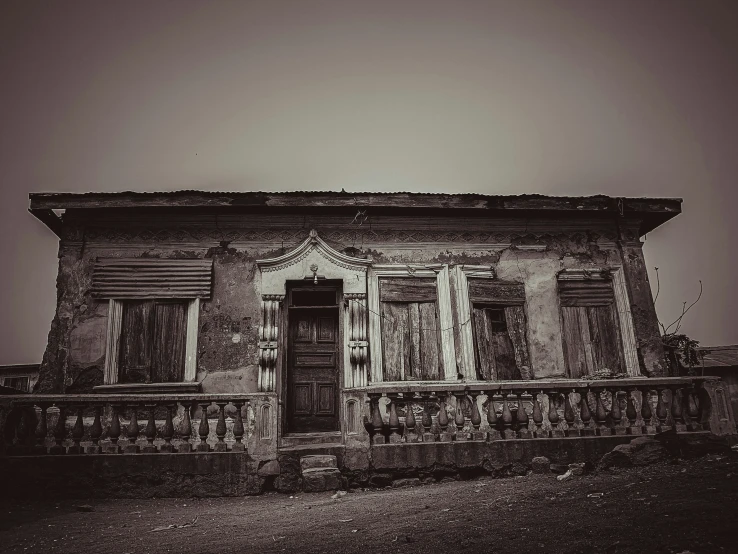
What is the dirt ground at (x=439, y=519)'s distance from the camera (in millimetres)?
3723

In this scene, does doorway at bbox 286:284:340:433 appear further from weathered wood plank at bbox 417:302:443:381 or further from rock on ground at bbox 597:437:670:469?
rock on ground at bbox 597:437:670:469

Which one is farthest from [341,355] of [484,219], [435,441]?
[484,219]

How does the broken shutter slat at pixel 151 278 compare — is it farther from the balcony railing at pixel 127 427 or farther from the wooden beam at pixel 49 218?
the balcony railing at pixel 127 427

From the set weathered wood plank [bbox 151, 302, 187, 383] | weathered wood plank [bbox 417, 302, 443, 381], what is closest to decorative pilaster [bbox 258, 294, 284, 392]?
weathered wood plank [bbox 151, 302, 187, 383]

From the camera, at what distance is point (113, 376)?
→ 28.8 ft

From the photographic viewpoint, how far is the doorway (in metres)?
9.27

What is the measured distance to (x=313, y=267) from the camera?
9453mm

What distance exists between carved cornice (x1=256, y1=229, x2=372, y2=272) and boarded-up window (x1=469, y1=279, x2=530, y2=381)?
86.4 inches

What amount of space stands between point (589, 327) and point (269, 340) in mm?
6052

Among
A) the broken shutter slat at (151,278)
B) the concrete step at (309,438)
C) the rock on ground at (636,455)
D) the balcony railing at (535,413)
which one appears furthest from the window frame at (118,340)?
the rock on ground at (636,455)

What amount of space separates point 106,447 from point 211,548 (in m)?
3.12

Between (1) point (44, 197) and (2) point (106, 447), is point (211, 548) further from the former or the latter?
(1) point (44, 197)

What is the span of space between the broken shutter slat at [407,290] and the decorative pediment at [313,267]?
1.47 feet

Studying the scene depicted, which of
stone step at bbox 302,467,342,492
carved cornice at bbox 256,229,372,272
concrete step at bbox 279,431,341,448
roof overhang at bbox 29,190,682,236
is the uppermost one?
roof overhang at bbox 29,190,682,236
